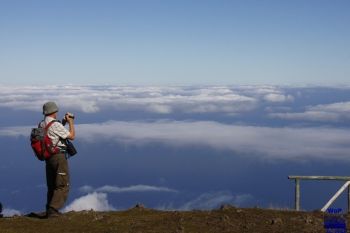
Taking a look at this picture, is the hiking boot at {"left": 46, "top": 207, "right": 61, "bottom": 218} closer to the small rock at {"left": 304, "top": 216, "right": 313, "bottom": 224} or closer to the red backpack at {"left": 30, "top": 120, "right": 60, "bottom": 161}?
the red backpack at {"left": 30, "top": 120, "right": 60, "bottom": 161}

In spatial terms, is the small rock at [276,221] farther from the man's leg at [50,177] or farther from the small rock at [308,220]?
the man's leg at [50,177]

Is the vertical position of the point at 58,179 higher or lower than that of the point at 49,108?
lower

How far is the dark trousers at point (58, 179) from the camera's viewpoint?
12125mm

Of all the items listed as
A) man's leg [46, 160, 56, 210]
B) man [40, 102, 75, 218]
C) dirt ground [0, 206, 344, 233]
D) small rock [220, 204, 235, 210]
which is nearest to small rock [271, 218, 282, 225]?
dirt ground [0, 206, 344, 233]

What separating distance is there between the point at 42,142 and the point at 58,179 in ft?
3.17

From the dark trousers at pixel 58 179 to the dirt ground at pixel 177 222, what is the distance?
Answer: 0.41 metres

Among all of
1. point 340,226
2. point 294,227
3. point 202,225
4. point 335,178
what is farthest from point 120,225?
point 335,178

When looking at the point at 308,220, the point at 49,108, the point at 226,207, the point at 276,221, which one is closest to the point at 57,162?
the point at 49,108

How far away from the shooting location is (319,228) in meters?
11.0

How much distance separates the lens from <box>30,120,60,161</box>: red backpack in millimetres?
11914

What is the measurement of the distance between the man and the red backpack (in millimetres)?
82

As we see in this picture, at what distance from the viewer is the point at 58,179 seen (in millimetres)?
12156

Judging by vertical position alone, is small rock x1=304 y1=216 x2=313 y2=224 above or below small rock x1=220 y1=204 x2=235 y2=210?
below

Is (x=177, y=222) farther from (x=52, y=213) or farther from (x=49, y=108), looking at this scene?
(x=49, y=108)
